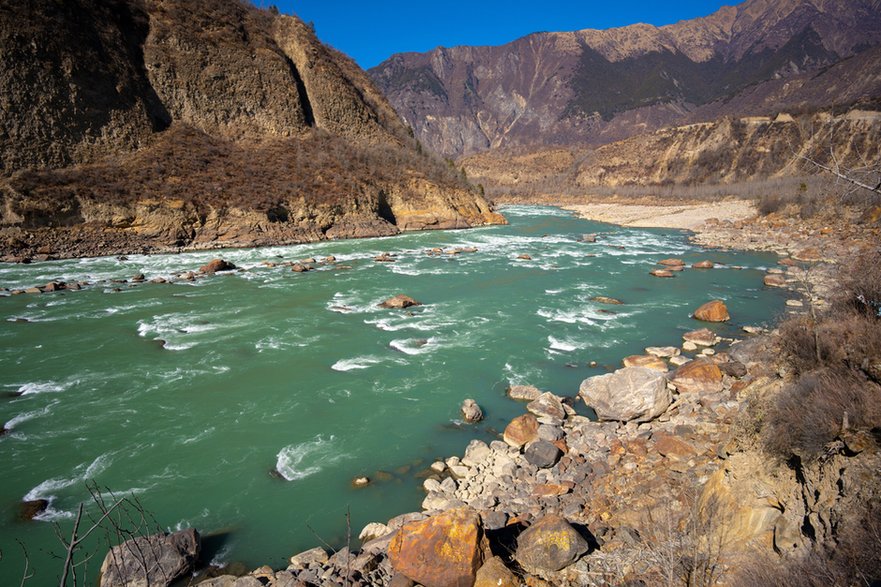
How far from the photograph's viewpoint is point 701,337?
12.1m

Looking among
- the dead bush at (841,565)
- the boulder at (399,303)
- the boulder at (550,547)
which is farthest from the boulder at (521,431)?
the boulder at (399,303)

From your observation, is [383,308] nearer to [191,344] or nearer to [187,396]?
[191,344]

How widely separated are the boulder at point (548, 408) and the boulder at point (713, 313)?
812 centimetres

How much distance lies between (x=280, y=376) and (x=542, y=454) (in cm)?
666

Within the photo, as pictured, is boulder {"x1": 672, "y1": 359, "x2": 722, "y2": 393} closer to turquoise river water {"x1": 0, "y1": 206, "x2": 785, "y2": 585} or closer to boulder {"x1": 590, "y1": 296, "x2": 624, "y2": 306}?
turquoise river water {"x1": 0, "y1": 206, "x2": 785, "y2": 585}

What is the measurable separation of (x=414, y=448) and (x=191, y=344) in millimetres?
8345

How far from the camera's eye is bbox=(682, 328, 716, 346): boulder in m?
11.9

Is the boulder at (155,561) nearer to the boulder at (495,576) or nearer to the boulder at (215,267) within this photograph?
the boulder at (495,576)

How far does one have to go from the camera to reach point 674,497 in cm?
552

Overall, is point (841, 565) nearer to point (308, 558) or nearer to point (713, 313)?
point (308, 558)

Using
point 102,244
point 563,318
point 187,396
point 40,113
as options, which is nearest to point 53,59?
point 40,113

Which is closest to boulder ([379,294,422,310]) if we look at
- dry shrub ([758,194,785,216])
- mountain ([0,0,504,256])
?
Answer: mountain ([0,0,504,256])

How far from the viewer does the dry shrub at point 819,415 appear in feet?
13.8

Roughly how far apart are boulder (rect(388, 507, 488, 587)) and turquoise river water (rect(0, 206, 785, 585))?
1.44 meters
